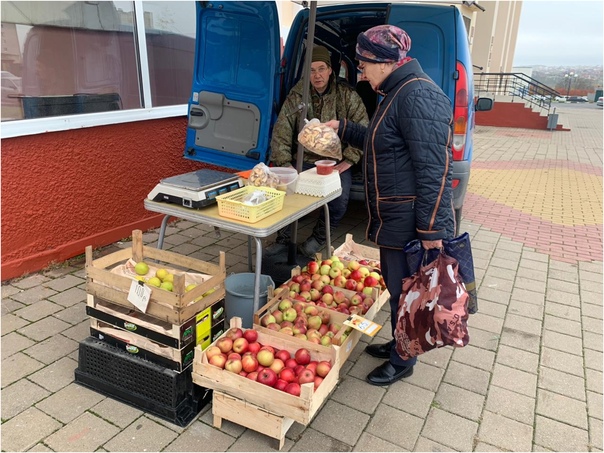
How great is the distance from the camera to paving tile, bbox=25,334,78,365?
3.04m

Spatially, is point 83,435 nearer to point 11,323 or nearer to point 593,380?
point 11,323

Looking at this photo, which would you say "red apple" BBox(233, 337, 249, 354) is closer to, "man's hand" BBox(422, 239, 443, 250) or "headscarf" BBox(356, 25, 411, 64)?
"man's hand" BBox(422, 239, 443, 250)

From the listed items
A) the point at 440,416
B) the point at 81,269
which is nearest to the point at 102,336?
the point at 81,269

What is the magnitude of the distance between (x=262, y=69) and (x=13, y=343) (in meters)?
3.03

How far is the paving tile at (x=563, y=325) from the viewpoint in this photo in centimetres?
371

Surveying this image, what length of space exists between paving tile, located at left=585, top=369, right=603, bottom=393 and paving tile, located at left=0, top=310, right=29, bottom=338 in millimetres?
3888

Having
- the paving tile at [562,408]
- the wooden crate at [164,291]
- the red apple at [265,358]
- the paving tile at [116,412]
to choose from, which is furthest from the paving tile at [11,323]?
the paving tile at [562,408]

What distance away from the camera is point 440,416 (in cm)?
273

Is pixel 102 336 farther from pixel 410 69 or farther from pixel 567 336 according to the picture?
pixel 567 336

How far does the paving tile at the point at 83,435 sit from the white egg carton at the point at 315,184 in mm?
1877

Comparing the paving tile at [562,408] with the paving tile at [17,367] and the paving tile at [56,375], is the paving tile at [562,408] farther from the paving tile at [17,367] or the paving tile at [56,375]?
the paving tile at [17,367]

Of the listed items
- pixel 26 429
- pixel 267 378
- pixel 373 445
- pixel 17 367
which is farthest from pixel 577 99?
pixel 26 429

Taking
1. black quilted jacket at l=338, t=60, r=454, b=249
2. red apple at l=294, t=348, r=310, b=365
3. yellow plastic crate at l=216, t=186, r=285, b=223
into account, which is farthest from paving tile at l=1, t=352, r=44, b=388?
black quilted jacket at l=338, t=60, r=454, b=249

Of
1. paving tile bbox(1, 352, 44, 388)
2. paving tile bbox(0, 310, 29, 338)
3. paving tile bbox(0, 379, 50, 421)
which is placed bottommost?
paving tile bbox(0, 379, 50, 421)
